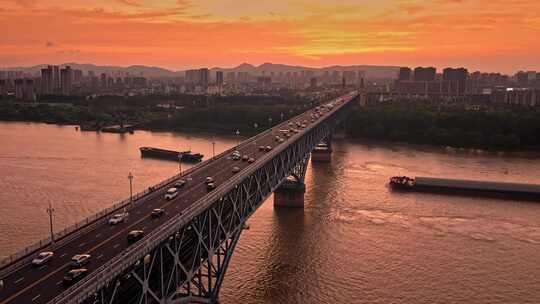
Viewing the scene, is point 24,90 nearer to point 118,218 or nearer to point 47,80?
point 47,80

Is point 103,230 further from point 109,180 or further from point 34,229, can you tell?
point 109,180

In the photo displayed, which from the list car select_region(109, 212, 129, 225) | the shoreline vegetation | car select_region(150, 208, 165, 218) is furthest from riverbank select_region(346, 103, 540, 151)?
car select_region(109, 212, 129, 225)

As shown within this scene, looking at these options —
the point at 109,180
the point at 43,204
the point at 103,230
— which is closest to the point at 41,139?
the point at 109,180

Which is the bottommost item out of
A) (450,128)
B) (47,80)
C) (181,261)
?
(181,261)

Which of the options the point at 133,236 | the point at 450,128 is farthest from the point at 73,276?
the point at 450,128

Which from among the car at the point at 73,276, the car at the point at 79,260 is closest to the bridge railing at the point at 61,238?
the car at the point at 79,260

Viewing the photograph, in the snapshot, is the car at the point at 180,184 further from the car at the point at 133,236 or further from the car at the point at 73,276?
the car at the point at 73,276

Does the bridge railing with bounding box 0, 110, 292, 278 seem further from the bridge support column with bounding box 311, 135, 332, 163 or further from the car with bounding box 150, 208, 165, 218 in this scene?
the bridge support column with bounding box 311, 135, 332, 163
